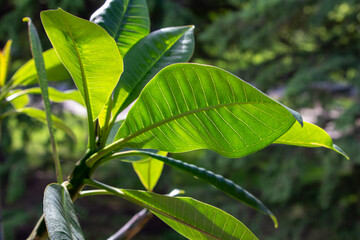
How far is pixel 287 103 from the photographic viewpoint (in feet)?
9.39

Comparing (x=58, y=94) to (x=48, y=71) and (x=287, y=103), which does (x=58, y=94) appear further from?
(x=287, y=103)

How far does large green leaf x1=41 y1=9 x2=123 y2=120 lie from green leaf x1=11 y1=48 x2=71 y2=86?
324 mm

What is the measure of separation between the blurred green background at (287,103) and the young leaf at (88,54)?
2202 millimetres

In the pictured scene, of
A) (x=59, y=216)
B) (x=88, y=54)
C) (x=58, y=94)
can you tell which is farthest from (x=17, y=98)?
(x=59, y=216)

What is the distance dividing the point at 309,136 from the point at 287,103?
8.05 feet

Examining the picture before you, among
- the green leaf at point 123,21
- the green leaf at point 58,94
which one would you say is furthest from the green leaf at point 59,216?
the green leaf at point 58,94

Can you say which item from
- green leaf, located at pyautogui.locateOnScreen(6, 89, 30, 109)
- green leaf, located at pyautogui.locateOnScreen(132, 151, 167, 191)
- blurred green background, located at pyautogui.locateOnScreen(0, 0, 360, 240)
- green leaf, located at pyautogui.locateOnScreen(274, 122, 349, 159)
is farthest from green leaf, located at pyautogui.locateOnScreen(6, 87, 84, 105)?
blurred green background, located at pyautogui.locateOnScreen(0, 0, 360, 240)

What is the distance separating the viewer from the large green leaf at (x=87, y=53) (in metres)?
0.45

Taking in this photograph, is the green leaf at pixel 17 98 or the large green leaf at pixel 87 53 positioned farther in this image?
the green leaf at pixel 17 98

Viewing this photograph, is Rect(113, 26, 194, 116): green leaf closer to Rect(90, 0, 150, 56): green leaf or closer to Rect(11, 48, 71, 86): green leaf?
Rect(90, 0, 150, 56): green leaf

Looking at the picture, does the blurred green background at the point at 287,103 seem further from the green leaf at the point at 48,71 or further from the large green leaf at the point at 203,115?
the large green leaf at the point at 203,115

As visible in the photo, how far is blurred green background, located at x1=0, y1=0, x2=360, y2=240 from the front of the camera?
274 cm

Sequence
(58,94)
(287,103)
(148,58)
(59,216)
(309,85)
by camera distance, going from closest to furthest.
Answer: (59,216)
(148,58)
(58,94)
(309,85)
(287,103)

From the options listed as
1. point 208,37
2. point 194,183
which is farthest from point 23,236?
point 208,37
